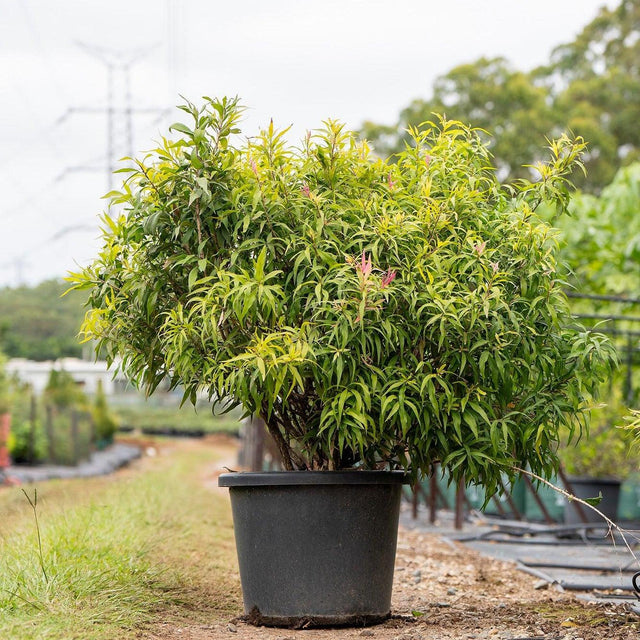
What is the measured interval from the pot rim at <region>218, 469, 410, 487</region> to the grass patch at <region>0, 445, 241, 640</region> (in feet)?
2.29

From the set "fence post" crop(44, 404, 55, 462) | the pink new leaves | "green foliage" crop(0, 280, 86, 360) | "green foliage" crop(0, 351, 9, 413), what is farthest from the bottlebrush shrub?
"green foliage" crop(0, 280, 86, 360)

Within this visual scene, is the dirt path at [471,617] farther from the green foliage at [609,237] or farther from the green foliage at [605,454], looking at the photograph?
the green foliage at [609,237]

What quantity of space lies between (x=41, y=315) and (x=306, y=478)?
2849 centimetres

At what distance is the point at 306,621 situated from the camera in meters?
4.40

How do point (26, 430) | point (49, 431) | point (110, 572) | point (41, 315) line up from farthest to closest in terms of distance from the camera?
point (41, 315), point (49, 431), point (26, 430), point (110, 572)

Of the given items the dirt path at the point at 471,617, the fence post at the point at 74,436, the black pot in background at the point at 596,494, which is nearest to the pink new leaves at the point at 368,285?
the dirt path at the point at 471,617

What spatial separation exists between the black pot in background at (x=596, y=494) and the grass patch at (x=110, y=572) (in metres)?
4.34

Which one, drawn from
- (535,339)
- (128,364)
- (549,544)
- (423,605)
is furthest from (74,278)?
(549,544)

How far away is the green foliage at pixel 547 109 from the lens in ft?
78.7

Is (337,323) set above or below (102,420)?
above

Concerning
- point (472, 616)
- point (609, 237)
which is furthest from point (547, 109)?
point (472, 616)

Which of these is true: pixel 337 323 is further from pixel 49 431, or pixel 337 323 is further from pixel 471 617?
pixel 49 431

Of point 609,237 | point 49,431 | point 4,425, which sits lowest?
point 49,431

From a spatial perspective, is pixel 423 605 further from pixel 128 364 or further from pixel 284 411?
pixel 128 364
